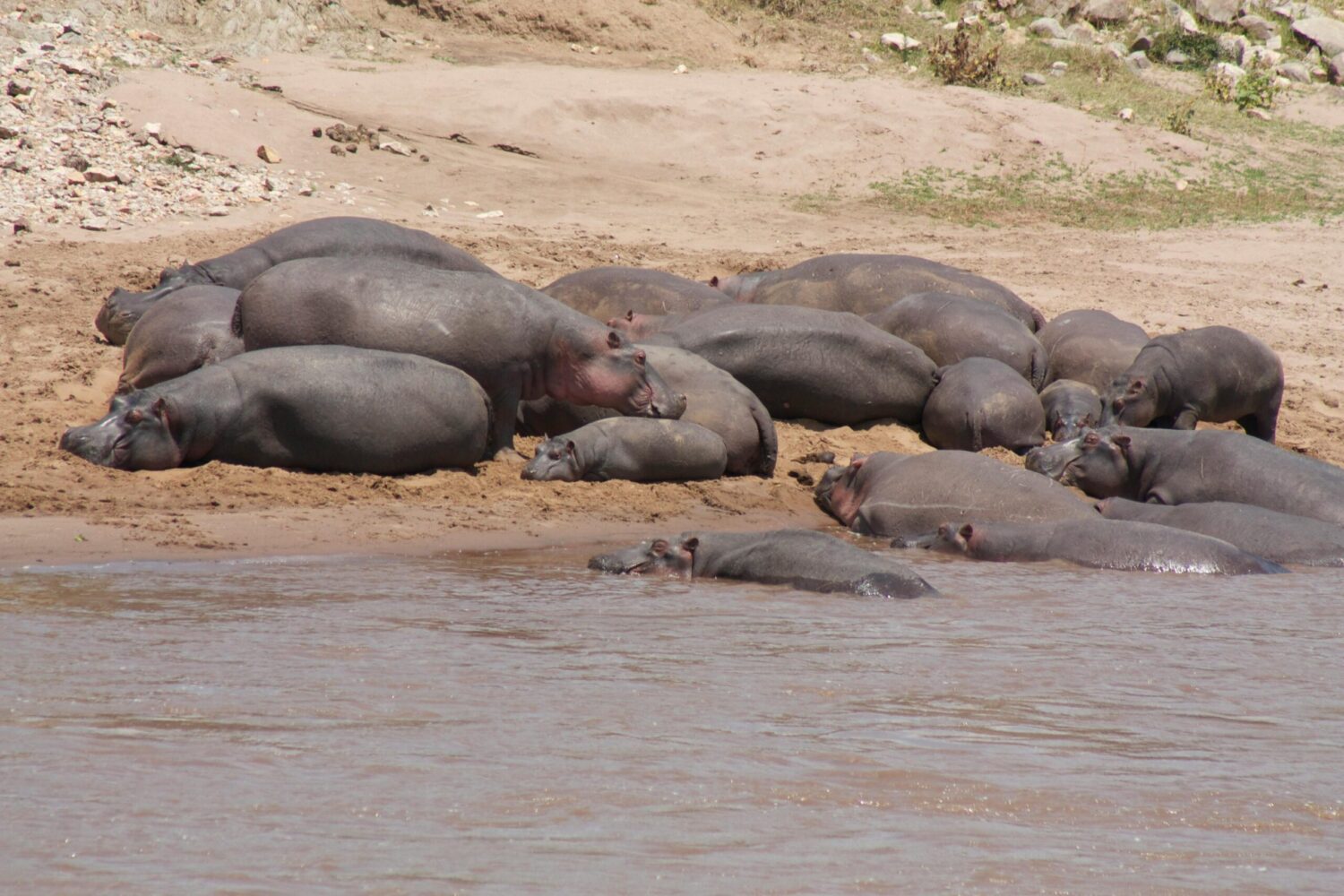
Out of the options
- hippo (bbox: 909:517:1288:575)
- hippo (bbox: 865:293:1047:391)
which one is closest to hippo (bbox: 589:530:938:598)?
hippo (bbox: 909:517:1288:575)

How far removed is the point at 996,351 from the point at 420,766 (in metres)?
6.96

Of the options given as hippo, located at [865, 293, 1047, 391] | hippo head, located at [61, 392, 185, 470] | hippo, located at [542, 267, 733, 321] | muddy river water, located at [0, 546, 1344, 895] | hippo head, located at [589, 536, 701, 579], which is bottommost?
hippo head, located at [61, 392, 185, 470]

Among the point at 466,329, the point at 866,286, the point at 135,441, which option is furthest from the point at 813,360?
the point at 135,441

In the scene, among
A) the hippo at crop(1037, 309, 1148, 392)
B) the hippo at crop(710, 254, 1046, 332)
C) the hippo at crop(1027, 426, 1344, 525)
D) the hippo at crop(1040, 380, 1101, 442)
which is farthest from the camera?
the hippo at crop(710, 254, 1046, 332)

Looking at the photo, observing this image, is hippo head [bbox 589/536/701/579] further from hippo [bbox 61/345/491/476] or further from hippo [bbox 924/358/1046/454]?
hippo [bbox 924/358/1046/454]

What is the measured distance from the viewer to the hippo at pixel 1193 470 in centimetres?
827

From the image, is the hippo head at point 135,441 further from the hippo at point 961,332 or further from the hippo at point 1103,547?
the hippo at point 961,332

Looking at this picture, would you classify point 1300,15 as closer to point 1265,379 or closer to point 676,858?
point 1265,379

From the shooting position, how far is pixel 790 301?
10.8m

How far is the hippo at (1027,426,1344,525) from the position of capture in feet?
27.1

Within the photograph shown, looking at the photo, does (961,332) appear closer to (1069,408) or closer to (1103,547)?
(1069,408)

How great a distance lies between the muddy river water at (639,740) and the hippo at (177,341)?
7.71 feet

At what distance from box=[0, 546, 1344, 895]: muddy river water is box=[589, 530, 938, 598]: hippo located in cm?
21

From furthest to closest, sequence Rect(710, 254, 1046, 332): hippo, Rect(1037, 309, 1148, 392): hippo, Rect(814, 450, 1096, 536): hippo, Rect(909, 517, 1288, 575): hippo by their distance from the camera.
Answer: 1. Rect(710, 254, 1046, 332): hippo
2. Rect(1037, 309, 1148, 392): hippo
3. Rect(814, 450, 1096, 536): hippo
4. Rect(909, 517, 1288, 575): hippo
